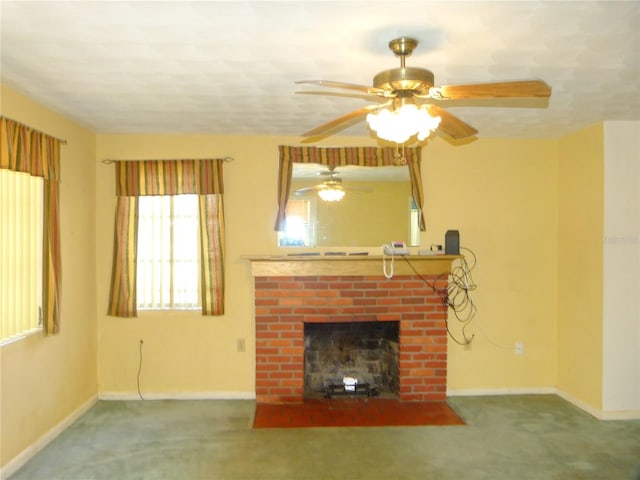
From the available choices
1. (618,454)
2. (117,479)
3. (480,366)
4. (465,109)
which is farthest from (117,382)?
(618,454)

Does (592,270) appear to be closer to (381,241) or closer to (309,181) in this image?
(381,241)

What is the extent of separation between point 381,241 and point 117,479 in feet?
8.81

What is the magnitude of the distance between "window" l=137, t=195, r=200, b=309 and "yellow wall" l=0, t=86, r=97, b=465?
429mm

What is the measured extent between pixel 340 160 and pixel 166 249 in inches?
68.4

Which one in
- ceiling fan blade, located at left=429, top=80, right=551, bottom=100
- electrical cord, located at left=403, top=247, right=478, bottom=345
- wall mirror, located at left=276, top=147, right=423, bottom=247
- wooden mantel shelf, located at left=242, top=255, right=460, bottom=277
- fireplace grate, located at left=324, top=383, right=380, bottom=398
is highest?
ceiling fan blade, located at left=429, top=80, right=551, bottom=100

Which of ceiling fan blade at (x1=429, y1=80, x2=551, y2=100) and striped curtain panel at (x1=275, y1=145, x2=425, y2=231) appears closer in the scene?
ceiling fan blade at (x1=429, y1=80, x2=551, y2=100)

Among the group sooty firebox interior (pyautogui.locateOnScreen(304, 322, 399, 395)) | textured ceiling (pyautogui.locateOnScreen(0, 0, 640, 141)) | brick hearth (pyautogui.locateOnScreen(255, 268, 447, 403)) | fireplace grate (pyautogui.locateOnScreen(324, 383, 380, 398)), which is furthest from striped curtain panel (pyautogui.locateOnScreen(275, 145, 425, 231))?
fireplace grate (pyautogui.locateOnScreen(324, 383, 380, 398))

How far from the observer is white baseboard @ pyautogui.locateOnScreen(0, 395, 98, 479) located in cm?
282

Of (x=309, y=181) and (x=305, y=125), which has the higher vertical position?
(x=305, y=125)

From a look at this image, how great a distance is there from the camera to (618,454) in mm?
3121

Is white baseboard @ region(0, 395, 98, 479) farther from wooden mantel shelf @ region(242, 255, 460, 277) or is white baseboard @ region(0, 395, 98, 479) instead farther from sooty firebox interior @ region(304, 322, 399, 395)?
sooty firebox interior @ region(304, 322, 399, 395)

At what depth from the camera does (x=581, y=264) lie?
3.95m

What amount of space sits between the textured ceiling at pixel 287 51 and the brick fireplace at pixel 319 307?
134cm

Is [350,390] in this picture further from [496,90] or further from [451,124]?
[496,90]
